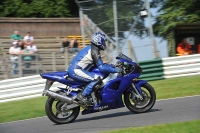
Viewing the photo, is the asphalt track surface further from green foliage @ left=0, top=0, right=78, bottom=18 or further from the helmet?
green foliage @ left=0, top=0, right=78, bottom=18

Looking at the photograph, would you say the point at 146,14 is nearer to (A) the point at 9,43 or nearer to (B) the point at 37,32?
(A) the point at 9,43

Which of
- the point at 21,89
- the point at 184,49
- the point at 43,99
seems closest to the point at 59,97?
the point at 43,99

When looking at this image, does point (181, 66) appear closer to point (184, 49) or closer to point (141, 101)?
point (184, 49)

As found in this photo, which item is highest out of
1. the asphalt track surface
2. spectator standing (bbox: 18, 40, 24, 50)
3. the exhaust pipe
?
spectator standing (bbox: 18, 40, 24, 50)

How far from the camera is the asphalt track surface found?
29.6 feet

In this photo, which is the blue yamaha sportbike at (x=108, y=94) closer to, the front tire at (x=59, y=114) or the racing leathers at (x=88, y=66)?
the front tire at (x=59, y=114)

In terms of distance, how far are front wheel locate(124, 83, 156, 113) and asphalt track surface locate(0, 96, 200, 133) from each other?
0.13m

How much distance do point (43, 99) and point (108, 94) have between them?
4590mm

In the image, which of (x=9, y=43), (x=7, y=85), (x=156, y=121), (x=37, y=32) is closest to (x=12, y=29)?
(x=37, y=32)

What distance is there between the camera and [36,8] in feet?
89.0

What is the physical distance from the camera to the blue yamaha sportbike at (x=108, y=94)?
31.8ft

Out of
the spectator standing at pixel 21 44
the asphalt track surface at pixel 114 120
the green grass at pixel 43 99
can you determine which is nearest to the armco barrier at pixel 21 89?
the green grass at pixel 43 99

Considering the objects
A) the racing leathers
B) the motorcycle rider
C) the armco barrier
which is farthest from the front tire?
the armco barrier

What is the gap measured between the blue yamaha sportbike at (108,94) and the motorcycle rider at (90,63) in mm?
102
